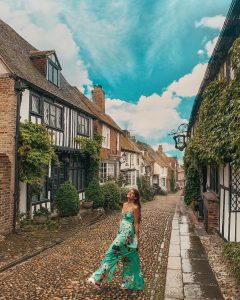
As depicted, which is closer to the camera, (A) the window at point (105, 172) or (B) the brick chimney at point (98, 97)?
(A) the window at point (105, 172)

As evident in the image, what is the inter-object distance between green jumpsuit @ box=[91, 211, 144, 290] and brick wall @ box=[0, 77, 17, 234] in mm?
6307

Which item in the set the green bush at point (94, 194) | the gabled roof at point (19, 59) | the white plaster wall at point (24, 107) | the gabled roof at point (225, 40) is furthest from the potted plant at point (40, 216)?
the gabled roof at point (225, 40)

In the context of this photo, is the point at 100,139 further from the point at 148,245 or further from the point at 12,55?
the point at 148,245

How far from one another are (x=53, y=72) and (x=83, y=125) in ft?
13.0

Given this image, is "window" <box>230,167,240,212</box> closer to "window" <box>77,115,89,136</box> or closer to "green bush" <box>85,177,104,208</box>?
"green bush" <box>85,177,104,208</box>

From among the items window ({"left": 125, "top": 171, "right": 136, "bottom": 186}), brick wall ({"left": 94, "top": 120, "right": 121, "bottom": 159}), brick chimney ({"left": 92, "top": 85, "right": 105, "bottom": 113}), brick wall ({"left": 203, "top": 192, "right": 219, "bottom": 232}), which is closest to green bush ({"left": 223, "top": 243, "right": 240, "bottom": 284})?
brick wall ({"left": 203, "top": 192, "right": 219, "bottom": 232})

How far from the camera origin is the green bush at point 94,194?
1884 centimetres

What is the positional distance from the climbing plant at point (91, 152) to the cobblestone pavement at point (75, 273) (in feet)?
27.0

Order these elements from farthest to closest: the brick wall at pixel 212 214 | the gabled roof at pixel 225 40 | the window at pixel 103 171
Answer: the window at pixel 103 171 < the brick wall at pixel 212 214 < the gabled roof at pixel 225 40

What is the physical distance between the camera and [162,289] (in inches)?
231

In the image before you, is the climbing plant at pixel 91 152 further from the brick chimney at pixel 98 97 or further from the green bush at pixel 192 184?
the brick chimney at pixel 98 97

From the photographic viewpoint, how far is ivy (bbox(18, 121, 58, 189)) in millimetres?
11500

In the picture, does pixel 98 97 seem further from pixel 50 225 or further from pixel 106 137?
pixel 50 225

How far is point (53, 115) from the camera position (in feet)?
49.8
